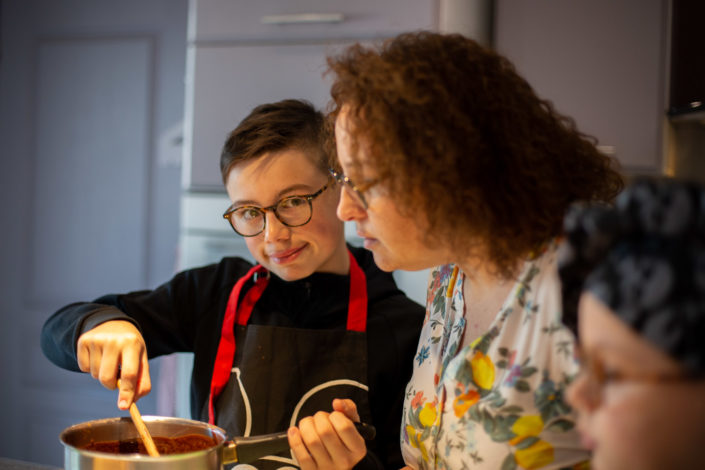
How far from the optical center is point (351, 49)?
82 cm

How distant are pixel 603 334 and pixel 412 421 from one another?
50 centimetres

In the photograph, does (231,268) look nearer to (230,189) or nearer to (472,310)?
(230,189)

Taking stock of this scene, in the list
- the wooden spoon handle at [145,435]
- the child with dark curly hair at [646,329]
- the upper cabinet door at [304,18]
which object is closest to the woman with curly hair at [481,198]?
the child with dark curly hair at [646,329]

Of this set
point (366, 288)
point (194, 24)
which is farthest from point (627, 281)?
point (194, 24)

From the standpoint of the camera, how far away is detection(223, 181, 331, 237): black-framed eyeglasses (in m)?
1.06

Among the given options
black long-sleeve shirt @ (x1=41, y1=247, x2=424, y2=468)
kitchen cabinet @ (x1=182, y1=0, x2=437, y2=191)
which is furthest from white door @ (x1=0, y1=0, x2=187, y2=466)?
black long-sleeve shirt @ (x1=41, y1=247, x2=424, y2=468)

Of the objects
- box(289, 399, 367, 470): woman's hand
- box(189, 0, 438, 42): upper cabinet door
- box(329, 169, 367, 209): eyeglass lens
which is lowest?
box(289, 399, 367, 470): woman's hand

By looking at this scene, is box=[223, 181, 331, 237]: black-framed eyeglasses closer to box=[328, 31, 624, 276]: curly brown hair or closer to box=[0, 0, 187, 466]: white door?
box=[328, 31, 624, 276]: curly brown hair

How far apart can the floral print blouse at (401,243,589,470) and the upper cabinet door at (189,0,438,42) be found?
1.10 metres

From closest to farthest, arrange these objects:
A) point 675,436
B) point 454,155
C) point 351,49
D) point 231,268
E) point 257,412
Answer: point 675,436 < point 454,155 < point 351,49 < point 257,412 < point 231,268

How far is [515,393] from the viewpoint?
27.6 inches

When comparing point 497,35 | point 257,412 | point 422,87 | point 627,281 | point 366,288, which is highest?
point 497,35

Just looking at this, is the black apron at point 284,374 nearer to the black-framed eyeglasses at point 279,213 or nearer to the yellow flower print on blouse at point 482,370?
the black-framed eyeglasses at point 279,213

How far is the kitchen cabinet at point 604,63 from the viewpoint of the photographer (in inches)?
67.1
